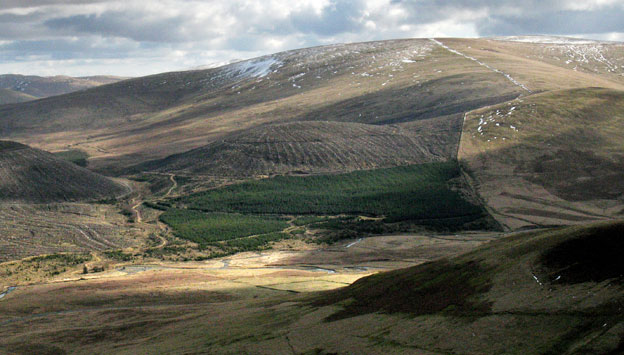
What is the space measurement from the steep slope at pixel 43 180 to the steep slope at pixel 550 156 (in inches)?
2778

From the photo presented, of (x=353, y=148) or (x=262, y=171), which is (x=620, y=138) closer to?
(x=353, y=148)

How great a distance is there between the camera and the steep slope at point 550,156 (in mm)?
100000

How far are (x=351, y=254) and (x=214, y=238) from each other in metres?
22.4

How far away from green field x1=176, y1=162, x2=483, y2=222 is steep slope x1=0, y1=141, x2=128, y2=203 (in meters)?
17.1

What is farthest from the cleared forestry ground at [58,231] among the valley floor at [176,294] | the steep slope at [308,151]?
the steep slope at [308,151]

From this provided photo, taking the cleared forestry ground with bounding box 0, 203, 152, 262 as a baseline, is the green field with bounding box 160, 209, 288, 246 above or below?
below

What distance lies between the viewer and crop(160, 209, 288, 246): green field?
92.2m

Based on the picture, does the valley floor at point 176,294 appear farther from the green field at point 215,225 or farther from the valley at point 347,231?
the green field at point 215,225

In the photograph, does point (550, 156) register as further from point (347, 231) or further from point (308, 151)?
point (347, 231)

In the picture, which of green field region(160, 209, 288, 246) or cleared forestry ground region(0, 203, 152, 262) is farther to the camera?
green field region(160, 209, 288, 246)

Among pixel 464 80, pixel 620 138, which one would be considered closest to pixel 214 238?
pixel 620 138

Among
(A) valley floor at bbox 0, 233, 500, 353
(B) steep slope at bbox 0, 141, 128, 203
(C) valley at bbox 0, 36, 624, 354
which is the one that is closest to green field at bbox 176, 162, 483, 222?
(C) valley at bbox 0, 36, 624, 354

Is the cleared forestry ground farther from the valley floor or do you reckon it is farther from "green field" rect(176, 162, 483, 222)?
"green field" rect(176, 162, 483, 222)

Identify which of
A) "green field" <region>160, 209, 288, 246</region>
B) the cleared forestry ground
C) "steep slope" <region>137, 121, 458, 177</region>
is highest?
"steep slope" <region>137, 121, 458, 177</region>
